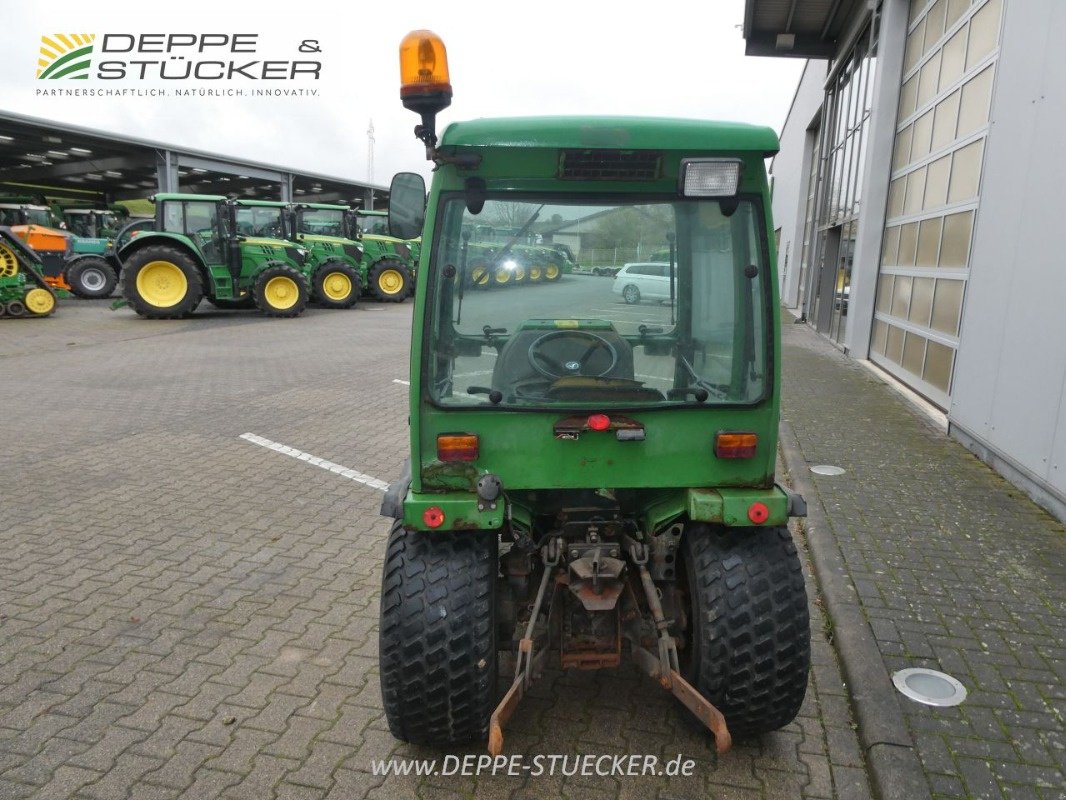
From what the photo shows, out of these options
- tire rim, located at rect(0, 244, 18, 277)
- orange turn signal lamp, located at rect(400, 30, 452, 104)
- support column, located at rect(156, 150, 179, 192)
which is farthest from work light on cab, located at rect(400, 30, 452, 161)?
support column, located at rect(156, 150, 179, 192)

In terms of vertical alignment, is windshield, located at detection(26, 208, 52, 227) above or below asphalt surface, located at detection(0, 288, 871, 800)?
above

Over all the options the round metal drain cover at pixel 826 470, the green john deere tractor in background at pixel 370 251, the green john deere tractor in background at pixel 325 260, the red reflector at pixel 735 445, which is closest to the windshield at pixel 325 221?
the green john deere tractor in background at pixel 370 251

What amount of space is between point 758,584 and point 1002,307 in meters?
5.06

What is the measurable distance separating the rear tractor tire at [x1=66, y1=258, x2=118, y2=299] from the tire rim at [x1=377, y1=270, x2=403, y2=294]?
7.04 m

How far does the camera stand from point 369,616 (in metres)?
4.01

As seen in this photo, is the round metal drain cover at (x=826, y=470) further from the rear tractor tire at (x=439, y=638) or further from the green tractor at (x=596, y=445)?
the rear tractor tire at (x=439, y=638)

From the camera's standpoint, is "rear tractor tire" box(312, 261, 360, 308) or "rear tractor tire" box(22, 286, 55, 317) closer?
"rear tractor tire" box(22, 286, 55, 317)

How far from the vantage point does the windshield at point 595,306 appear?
272 cm

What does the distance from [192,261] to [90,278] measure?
655 cm

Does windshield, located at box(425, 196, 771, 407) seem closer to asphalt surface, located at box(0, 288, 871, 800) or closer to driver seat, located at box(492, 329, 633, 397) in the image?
driver seat, located at box(492, 329, 633, 397)

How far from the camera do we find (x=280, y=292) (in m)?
17.0

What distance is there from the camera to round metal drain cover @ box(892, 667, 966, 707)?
10.6ft

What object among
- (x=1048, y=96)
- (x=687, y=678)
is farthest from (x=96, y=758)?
(x=1048, y=96)

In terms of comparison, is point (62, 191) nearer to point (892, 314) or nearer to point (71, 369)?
point (71, 369)
